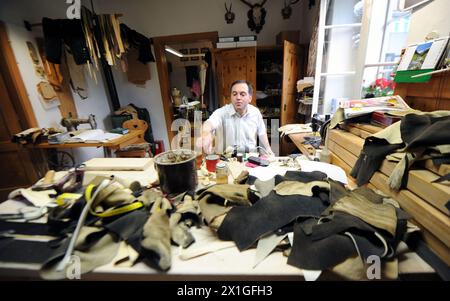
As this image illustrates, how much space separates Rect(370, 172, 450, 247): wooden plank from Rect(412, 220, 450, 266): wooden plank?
0.04 feet

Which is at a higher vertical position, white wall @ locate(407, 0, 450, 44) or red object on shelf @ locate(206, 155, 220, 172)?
white wall @ locate(407, 0, 450, 44)

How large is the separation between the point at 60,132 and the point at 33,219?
2.11 metres

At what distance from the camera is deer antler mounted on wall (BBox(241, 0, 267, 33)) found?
125 inches

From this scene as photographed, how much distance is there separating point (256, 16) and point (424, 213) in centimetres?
363

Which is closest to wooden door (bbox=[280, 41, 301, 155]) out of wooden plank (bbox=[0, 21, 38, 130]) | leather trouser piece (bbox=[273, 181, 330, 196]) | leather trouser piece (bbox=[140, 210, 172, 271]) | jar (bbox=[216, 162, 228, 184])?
jar (bbox=[216, 162, 228, 184])

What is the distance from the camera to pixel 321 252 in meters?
0.46

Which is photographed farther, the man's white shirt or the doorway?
the doorway

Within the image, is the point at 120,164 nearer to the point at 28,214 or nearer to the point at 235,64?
the point at 28,214

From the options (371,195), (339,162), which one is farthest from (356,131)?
(371,195)

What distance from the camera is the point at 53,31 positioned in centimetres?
217

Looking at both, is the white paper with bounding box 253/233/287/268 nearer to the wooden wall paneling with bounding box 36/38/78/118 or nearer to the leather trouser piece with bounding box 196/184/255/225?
the leather trouser piece with bounding box 196/184/255/225

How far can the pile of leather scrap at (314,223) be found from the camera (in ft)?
1.49
